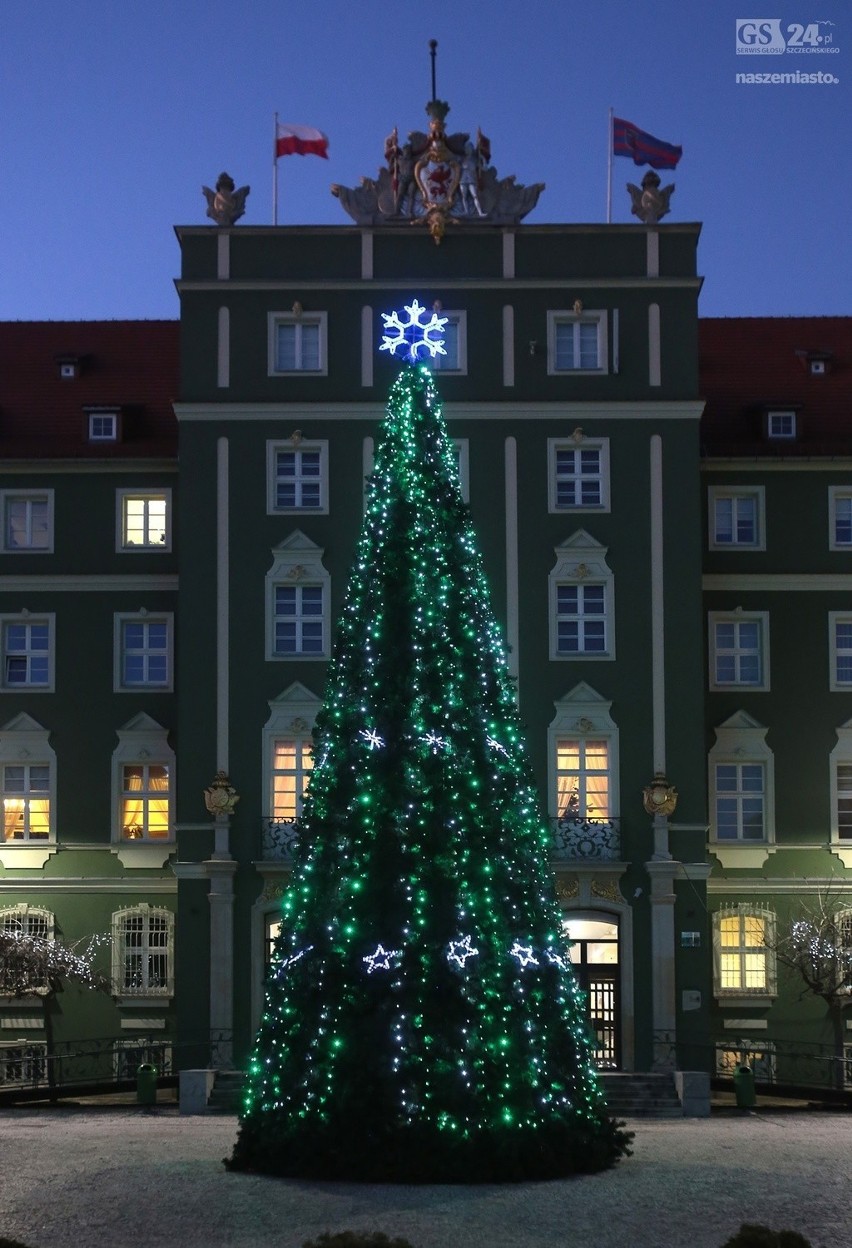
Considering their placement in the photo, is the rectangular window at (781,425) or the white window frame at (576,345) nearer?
the white window frame at (576,345)

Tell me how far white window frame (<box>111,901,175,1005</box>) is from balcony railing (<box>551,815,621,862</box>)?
9.03m

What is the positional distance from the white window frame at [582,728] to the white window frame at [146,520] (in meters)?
10.2

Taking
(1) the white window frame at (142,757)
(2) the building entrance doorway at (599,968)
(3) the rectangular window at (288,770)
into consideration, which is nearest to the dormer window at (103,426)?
(1) the white window frame at (142,757)

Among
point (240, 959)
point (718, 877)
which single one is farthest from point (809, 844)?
point (240, 959)

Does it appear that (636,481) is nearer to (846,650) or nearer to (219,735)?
(846,650)

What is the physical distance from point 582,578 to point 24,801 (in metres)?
13.7

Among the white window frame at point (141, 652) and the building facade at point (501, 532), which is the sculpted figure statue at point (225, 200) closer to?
the building facade at point (501, 532)

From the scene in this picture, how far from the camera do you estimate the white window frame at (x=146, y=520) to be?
49.6 m

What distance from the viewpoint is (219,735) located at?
150 ft

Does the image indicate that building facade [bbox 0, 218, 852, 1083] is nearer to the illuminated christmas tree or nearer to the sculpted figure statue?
the sculpted figure statue

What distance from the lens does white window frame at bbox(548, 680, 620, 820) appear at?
45500 mm

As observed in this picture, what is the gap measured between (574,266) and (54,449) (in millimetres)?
12733

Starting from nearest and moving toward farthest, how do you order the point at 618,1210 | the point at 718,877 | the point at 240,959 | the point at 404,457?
the point at 618,1210
the point at 404,457
the point at 240,959
the point at 718,877

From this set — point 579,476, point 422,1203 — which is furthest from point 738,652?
point 422,1203
